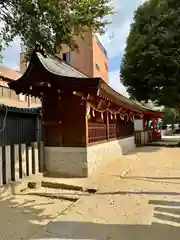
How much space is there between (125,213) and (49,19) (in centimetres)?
574

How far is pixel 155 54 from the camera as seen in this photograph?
15789 mm

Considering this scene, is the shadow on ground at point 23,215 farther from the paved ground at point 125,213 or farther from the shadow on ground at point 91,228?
the paved ground at point 125,213

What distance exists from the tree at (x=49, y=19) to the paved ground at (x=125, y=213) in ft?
15.3

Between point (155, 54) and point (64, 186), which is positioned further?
point (155, 54)

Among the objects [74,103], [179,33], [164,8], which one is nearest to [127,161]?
[74,103]

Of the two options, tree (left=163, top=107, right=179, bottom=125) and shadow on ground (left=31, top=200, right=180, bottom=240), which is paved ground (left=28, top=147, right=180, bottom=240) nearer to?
shadow on ground (left=31, top=200, right=180, bottom=240)

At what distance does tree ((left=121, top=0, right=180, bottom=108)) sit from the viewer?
15773 mm

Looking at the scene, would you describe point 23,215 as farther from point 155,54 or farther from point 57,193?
point 155,54

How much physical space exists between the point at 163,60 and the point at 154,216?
1264cm

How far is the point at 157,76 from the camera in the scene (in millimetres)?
16172

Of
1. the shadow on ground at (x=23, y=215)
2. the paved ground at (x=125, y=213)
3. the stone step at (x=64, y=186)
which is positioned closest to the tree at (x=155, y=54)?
the paved ground at (x=125, y=213)

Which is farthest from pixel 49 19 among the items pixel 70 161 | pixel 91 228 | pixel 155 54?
pixel 155 54

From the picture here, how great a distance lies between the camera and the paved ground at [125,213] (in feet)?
13.1

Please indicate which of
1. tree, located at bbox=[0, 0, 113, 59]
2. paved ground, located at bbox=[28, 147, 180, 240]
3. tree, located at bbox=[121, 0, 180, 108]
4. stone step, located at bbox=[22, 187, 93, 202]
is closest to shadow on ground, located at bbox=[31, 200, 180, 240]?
paved ground, located at bbox=[28, 147, 180, 240]
